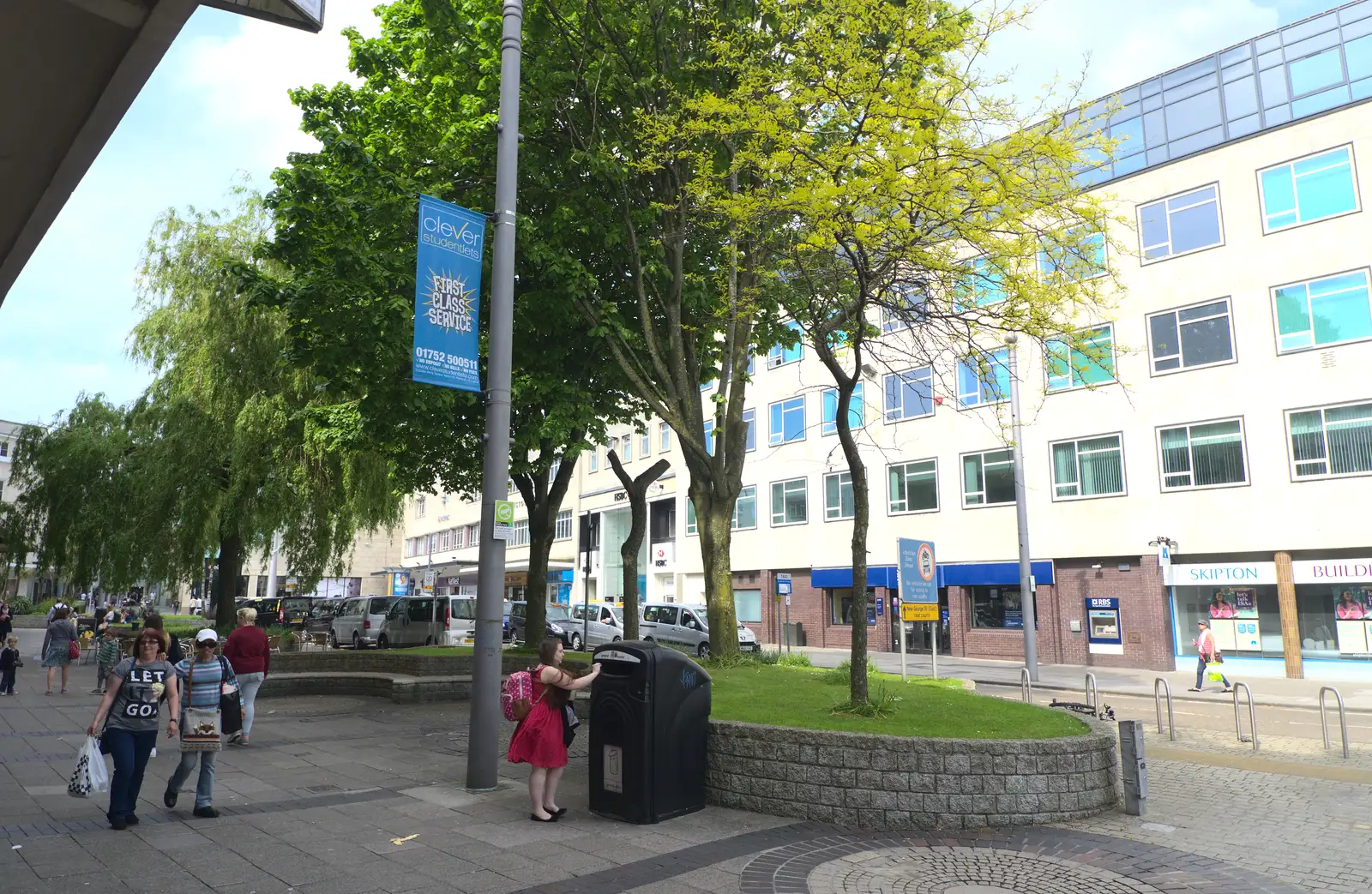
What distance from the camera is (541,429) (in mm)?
14062

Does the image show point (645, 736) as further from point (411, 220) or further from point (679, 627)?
point (679, 627)

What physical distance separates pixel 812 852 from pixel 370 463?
17.9 meters

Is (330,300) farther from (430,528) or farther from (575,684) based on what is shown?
(430,528)

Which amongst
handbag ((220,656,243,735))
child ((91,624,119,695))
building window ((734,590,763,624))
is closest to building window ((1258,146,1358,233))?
building window ((734,590,763,624))

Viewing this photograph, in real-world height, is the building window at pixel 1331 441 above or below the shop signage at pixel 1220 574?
above

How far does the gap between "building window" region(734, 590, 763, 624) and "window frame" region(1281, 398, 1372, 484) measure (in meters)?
22.0

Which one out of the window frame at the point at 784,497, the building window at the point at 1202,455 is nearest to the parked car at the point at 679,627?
the window frame at the point at 784,497

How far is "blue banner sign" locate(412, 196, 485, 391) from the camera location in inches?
342

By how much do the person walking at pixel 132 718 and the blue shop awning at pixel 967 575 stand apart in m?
24.1

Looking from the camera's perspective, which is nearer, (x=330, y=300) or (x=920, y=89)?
(x=920, y=89)

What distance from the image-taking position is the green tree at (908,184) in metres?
A: 9.10

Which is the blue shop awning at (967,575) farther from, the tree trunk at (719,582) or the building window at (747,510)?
the tree trunk at (719,582)

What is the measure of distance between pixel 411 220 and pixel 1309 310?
24388 mm

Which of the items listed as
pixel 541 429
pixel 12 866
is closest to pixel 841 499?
pixel 541 429
